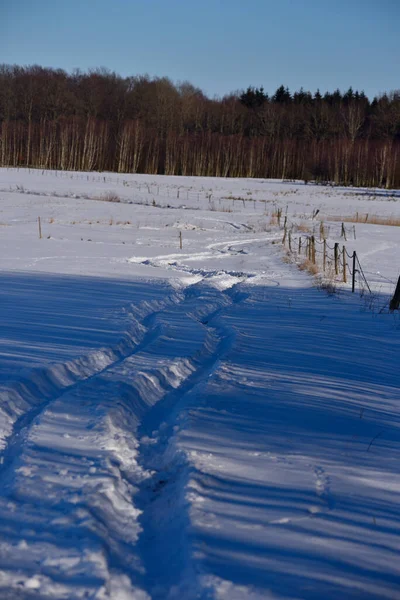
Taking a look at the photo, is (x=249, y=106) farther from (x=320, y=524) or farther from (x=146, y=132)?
(x=320, y=524)

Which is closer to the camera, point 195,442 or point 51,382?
point 195,442

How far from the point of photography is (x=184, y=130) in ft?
300

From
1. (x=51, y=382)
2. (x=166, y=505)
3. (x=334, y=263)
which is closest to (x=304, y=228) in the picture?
(x=334, y=263)

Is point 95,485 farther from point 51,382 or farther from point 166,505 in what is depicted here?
point 51,382

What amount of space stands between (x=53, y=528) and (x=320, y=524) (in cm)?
166

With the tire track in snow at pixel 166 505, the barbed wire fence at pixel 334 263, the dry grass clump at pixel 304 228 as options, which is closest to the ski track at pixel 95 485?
the tire track in snow at pixel 166 505

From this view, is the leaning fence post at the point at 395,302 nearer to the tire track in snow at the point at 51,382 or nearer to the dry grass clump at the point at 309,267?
the dry grass clump at the point at 309,267

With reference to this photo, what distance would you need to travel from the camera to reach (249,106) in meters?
110

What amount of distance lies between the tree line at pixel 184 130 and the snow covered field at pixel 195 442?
59.5 meters

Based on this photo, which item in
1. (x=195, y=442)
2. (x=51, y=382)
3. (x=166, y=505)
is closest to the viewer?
(x=166, y=505)

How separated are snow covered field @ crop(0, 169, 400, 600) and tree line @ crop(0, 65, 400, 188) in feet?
195

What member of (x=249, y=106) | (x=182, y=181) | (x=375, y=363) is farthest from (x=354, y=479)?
(x=249, y=106)

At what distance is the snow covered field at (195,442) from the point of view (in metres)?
3.34

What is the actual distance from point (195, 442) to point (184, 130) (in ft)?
298
